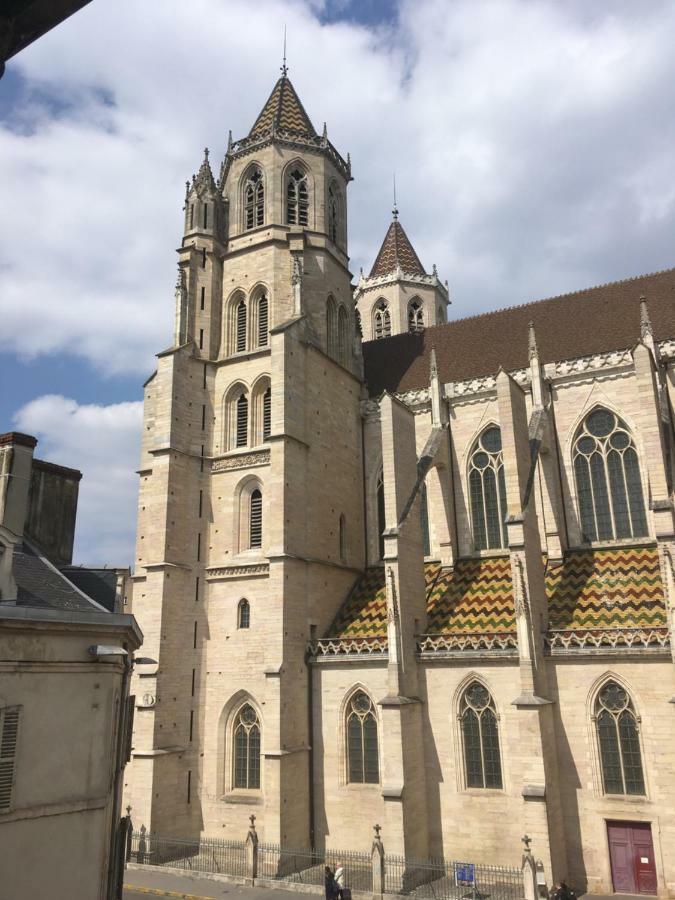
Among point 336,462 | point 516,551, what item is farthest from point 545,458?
point 336,462

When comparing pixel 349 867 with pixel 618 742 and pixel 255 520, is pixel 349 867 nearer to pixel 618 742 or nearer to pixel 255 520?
pixel 618 742

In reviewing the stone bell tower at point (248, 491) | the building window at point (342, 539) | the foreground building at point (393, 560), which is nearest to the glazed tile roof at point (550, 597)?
the foreground building at point (393, 560)

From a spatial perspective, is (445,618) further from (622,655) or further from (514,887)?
(514,887)

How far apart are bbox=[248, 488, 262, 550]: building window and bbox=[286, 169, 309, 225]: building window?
1047 cm

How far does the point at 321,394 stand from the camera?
24.9 m

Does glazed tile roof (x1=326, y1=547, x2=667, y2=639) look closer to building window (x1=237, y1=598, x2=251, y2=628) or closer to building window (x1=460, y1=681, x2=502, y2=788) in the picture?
building window (x1=460, y1=681, x2=502, y2=788)

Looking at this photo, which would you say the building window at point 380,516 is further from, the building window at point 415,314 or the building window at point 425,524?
the building window at point 415,314

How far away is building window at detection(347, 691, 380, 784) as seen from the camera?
19.8 meters

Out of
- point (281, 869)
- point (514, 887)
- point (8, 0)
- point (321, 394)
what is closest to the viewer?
point (8, 0)

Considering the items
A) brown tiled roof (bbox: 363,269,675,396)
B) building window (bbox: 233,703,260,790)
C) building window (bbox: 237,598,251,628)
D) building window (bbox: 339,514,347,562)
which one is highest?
brown tiled roof (bbox: 363,269,675,396)

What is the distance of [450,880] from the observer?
17.5 metres

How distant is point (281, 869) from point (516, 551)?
9938 mm

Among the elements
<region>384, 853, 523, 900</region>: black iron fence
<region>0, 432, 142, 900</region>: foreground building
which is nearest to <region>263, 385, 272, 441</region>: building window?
<region>0, 432, 142, 900</region>: foreground building

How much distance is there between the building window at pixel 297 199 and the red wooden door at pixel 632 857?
70.9ft
